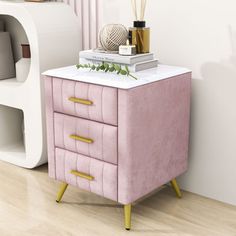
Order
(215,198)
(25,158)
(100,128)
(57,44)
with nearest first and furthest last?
(100,128) → (215,198) → (57,44) → (25,158)

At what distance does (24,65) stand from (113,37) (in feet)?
2.09

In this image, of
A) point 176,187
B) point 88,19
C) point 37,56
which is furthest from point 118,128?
point 88,19

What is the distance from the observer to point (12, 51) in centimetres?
250

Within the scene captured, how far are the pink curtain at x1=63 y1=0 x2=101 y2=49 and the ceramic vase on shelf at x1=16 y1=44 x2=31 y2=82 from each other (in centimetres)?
27

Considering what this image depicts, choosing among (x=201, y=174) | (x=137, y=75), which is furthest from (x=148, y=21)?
(x=201, y=174)

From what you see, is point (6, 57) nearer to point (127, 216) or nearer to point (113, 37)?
point (113, 37)

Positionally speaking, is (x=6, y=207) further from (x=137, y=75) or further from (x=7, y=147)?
(x=137, y=75)

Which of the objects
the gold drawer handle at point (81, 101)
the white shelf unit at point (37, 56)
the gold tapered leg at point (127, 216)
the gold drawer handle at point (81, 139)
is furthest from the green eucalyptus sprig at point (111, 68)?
the gold tapered leg at point (127, 216)

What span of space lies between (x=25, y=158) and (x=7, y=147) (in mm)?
192

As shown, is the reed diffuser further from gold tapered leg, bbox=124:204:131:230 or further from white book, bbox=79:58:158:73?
gold tapered leg, bbox=124:204:131:230

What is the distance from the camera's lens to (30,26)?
2035mm

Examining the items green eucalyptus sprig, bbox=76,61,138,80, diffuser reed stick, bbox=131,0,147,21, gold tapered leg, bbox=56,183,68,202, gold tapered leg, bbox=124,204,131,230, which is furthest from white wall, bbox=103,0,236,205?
gold tapered leg, bbox=56,183,68,202

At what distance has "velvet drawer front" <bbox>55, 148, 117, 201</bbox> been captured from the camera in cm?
170

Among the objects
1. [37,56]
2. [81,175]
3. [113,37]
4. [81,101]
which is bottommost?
[81,175]
